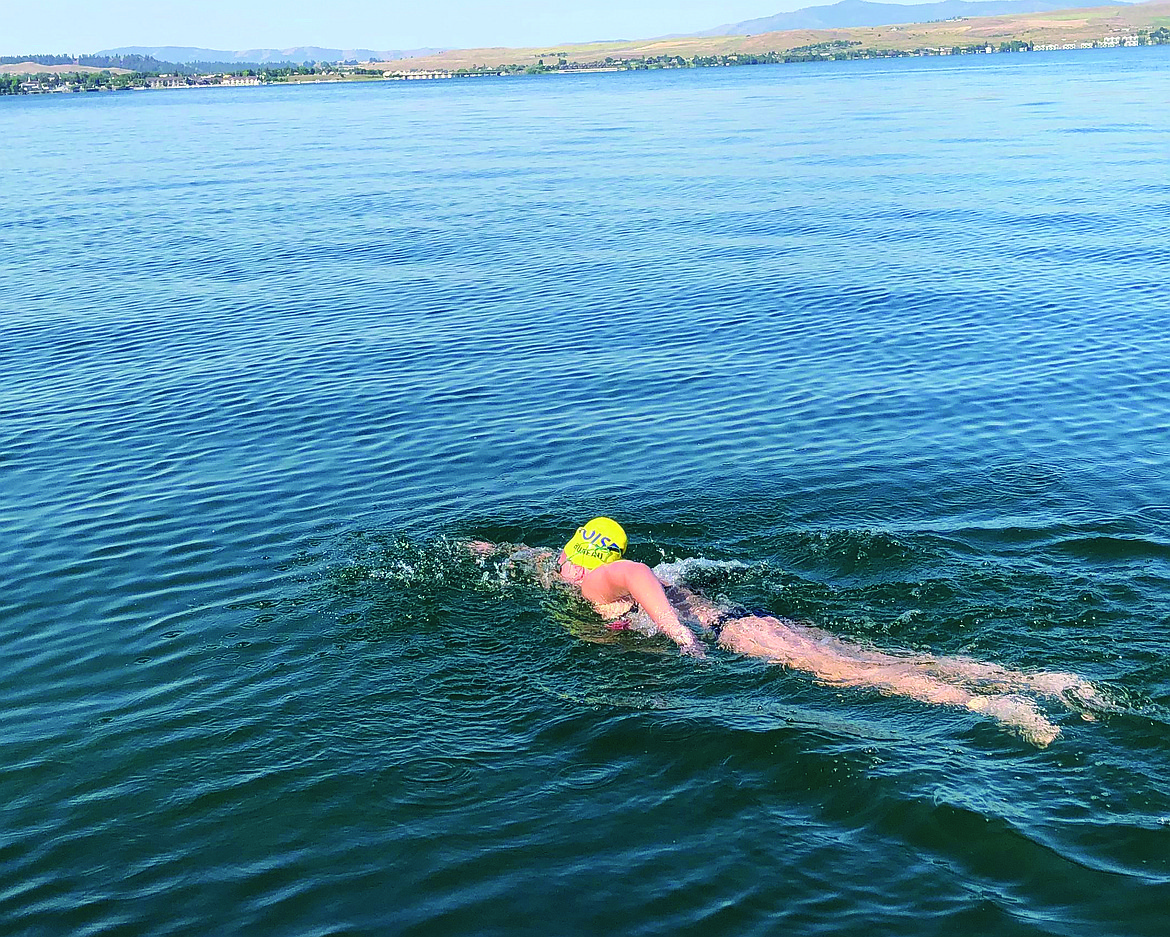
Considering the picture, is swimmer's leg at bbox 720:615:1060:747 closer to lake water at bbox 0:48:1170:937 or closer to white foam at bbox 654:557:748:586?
lake water at bbox 0:48:1170:937

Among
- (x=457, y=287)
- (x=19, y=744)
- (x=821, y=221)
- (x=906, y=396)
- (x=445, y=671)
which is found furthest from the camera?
(x=821, y=221)

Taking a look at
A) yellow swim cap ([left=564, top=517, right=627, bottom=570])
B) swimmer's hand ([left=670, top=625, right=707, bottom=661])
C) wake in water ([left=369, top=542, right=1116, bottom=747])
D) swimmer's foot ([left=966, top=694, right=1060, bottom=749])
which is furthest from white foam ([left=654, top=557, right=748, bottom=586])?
→ swimmer's foot ([left=966, top=694, right=1060, bottom=749])

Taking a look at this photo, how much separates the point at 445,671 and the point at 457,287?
24097 millimetres

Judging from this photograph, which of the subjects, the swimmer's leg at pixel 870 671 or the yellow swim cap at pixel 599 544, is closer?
the swimmer's leg at pixel 870 671

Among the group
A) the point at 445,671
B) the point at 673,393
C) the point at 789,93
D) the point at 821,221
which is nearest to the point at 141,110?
the point at 789,93

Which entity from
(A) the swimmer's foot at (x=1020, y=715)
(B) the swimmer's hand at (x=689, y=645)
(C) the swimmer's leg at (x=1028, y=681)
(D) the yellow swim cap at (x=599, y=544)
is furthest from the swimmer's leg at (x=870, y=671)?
(D) the yellow swim cap at (x=599, y=544)

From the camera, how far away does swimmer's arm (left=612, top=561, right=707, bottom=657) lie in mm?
12320

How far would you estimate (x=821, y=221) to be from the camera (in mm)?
44719

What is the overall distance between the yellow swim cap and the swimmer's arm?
90 cm

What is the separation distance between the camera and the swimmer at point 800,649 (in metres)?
11.2

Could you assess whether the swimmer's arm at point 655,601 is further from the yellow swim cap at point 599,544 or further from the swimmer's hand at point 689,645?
the yellow swim cap at point 599,544

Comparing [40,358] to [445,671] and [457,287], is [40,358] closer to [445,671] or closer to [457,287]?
[457,287]

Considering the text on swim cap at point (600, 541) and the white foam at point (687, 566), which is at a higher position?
the text on swim cap at point (600, 541)

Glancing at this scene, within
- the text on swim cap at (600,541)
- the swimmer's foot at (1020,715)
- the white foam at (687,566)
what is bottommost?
the swimmer's foot at (1020,715)
